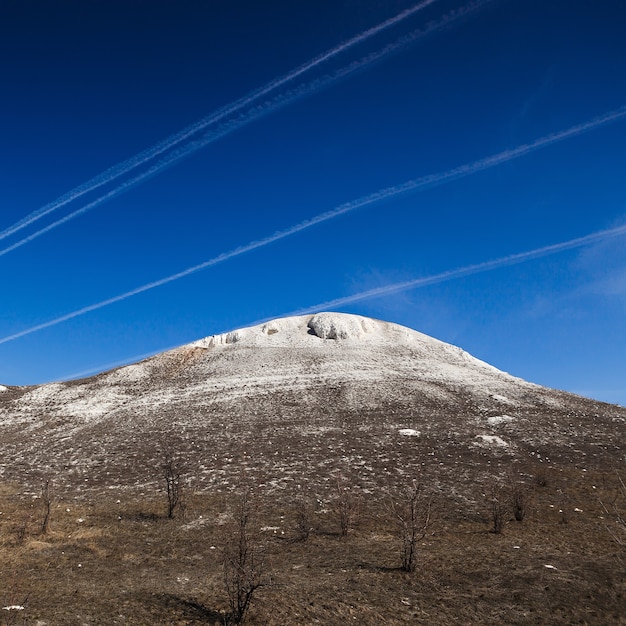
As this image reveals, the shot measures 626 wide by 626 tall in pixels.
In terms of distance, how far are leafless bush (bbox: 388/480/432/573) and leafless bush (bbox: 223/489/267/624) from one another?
5075 millimetres

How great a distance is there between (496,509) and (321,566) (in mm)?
10055

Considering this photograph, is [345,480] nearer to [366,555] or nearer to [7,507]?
[366,555]

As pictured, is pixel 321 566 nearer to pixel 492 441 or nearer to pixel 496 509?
pixel 496 509

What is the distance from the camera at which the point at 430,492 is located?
25.7m

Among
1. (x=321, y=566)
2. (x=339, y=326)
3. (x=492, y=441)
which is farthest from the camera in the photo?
(x=339, y=326)

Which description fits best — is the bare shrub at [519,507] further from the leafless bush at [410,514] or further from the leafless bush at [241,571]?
the leafless bush at [241,571]

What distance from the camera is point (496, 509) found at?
2108 cm

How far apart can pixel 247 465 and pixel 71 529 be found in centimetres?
1203

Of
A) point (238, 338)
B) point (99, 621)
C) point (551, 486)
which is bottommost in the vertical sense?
point (99, 621)

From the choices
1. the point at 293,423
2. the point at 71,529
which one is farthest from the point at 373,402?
the point at 71,529

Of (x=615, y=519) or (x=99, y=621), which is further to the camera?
(x=615, y=519)

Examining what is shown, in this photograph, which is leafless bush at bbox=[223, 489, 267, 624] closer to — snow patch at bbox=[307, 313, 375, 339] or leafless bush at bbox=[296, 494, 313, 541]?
leafless bush at bbox=[296, 494, 313, 541]

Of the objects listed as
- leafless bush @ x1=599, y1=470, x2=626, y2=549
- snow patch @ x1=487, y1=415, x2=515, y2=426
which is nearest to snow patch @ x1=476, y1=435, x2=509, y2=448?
snow patch @ x1=487, y1=415, x2=515, y2=426

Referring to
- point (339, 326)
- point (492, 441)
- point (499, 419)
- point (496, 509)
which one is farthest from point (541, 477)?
point (339, 326)
